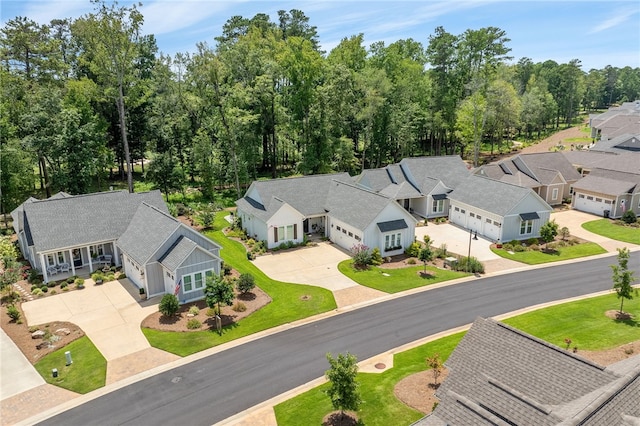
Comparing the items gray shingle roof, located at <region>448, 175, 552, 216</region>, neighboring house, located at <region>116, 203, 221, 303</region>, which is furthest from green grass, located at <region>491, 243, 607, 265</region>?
neighboring house, located at <region>116, 203, 221, 303</region>

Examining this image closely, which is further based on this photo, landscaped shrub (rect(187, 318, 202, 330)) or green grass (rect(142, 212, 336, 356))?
landscaped shrub (rect(187, 318, 202, 330))

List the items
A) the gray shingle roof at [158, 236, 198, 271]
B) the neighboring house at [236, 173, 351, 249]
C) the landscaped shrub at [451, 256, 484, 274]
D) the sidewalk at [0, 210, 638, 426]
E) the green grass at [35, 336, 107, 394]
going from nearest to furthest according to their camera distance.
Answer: the sidewalk at [0, 210, 638, 426] < the green grass at [35, 336, 107, 394] < the gray shingle roof at [158, 236, 198, 271] < the landscaped shrub at [451, 256, 484, 274] < the neighboring house at [236, 173, 351, 249]

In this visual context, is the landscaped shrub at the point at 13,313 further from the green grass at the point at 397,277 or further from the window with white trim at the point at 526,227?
the window with white trim at the point at 526,227

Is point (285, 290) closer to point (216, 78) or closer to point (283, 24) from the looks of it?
point (216, 78)

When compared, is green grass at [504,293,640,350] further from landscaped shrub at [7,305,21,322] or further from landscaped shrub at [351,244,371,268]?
landscaped shrub at [7,305,21,322]

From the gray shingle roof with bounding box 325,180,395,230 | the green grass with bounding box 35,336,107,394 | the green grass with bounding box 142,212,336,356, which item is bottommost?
the green grass with bounding box 35,336,107,394

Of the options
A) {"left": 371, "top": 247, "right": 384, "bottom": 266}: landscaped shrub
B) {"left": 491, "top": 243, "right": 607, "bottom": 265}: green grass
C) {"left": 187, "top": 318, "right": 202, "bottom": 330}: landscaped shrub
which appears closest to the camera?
{"left": 187, "top": 318, "right": 202, "bottom": 330}: landscaped shrub

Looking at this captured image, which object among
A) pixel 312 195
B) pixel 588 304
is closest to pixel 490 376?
pixel 588 304
